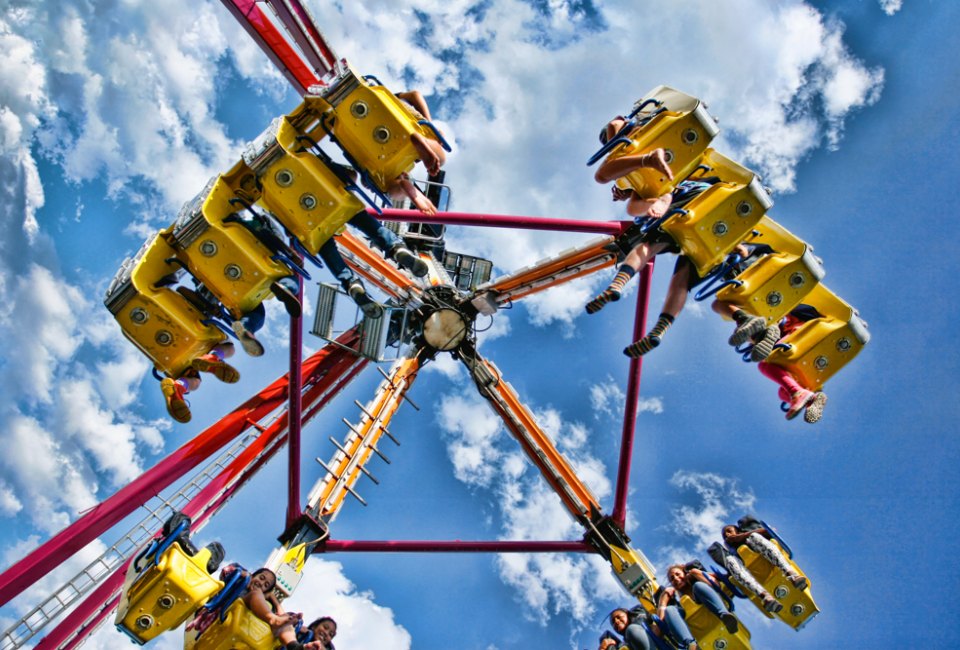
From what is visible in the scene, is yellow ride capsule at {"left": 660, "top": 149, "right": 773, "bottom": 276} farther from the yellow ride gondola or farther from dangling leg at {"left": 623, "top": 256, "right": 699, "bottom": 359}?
the yellow ride gondola

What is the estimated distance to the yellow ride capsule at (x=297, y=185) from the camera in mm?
7711

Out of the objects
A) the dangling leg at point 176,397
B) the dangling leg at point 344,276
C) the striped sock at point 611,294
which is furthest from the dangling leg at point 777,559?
the dangling leg at point 176,397

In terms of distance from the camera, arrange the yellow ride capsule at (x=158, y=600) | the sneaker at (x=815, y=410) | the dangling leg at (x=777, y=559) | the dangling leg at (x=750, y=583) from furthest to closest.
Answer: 1. the dangling leg at (x=777, y=559)
2. the dangling leg at (x=750, y=583)
3. the sneaker at (x=815, y=410)
4. the yellow ride capsule at (x=158, y=600)

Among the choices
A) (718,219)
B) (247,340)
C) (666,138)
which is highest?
(666,138)

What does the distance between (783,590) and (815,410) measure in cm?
245

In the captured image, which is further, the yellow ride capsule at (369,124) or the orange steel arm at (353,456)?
the orange steel arm at (353,456)

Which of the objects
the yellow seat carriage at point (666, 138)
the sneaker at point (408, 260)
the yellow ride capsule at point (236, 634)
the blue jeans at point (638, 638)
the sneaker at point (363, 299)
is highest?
the yellow seat carriage at point (666, 138)

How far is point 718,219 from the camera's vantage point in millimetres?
8328

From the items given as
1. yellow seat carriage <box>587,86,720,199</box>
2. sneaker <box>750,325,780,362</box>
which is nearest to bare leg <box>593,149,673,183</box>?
yellow seat carriage <box>587,86,720,199</box>

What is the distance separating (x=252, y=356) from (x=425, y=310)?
377 centimetres

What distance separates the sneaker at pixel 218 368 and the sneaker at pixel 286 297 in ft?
2.92

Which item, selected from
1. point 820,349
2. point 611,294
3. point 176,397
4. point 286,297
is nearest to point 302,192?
point 286,297

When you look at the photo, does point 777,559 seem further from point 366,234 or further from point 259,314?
point 259,314

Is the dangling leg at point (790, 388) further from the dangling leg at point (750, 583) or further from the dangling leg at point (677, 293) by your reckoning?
the dangling leg at point (750, 583)
